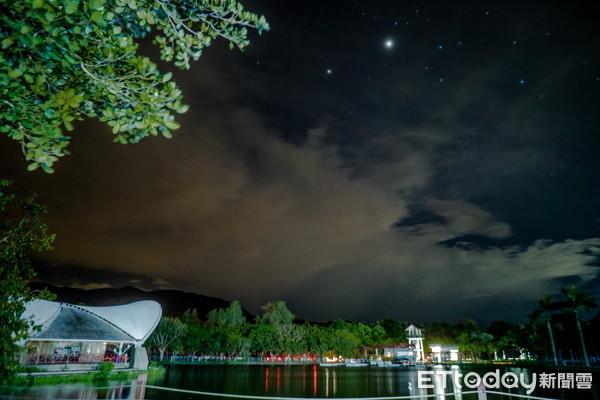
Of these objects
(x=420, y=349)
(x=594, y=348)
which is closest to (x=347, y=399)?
(x=420, y=349)

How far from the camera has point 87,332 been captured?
30.8 meters

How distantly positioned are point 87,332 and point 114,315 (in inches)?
126

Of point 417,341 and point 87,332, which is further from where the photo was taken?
point 417,341

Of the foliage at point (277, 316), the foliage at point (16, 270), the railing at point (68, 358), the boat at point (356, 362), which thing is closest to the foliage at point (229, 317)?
the foliage at point (277, 316)

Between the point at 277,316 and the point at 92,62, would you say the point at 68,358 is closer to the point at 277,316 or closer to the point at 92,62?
the point at 92,62

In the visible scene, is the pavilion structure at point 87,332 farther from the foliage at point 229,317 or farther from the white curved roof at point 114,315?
the foliage at point 229,317

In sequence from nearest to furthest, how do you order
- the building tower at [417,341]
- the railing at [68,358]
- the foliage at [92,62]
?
1. the foliage at [92,62]
2. the railing at [68,358]
3. the building tower at [417,341]

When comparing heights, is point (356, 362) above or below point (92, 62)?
below

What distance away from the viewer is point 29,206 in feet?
24.7

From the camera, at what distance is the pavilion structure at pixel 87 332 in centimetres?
2703

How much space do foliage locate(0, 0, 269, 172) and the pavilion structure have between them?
2630 cm

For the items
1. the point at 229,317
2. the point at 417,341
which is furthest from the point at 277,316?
the point at 417,341

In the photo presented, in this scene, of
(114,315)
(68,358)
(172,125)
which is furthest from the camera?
(114,315)

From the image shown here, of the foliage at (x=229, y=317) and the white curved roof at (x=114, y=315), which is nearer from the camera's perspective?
the white curved roof at (x=114, y=315)
